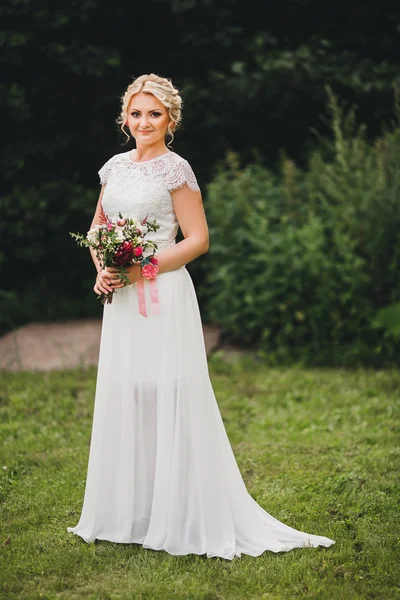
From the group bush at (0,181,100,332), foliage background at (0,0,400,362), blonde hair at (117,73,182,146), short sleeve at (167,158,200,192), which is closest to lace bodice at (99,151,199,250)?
short sleeve at (167,158,200,192)

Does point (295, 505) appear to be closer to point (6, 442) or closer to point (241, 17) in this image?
point (6, 442)

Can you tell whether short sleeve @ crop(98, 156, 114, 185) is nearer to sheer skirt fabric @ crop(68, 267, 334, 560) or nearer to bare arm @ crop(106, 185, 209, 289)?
bare arm @ crop(106, 185, 209, 289)

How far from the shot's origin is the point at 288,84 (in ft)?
30.3

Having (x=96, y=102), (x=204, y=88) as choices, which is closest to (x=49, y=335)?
(x=96, y=102)

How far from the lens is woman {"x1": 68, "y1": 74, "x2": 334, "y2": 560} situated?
12.1 ft

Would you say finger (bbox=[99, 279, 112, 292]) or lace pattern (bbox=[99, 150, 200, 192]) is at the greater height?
lace pattern (bbox=[99, 150, 200, 192])

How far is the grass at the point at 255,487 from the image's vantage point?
3473 mm

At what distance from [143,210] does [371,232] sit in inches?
164

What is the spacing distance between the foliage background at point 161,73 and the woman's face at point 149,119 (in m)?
4.52

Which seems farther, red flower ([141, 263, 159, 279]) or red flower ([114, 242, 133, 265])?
red flower ([141, 263, 159, 279])

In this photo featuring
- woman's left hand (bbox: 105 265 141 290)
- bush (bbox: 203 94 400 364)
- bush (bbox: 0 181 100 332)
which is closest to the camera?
woman's left hand (bbox: 105 265 141 290)

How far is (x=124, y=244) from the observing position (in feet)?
11.4

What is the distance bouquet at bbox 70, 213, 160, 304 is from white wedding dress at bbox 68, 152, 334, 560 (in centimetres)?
13

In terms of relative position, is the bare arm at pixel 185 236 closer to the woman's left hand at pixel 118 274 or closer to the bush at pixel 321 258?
the woman's left hand at pixel 118 274
